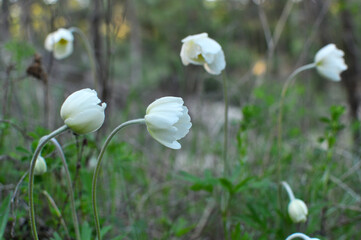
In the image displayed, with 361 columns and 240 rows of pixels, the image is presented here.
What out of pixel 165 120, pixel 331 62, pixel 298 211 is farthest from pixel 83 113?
pixel 331 62

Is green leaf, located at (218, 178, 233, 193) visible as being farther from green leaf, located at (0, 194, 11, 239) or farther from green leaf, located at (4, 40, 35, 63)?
green leaf, located at (4, 40, 35, 63)

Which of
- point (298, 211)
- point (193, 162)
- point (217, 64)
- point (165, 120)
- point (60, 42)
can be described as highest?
point (60, 42)

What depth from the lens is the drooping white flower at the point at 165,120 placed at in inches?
33.6

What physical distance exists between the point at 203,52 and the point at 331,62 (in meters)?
0.63

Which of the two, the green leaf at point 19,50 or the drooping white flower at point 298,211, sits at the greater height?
the green leaf at point 19,50

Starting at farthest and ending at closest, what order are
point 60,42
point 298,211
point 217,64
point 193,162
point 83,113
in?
1. point 193,162
2. point 60,42
3. point 217,64
4. point 298,211
5. point 83,113

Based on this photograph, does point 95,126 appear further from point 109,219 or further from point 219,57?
point 109,219

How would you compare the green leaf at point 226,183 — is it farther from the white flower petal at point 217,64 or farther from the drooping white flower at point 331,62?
the drooping white flower at point 331,62

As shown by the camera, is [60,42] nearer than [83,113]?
No

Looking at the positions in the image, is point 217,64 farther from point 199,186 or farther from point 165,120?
point 165,120

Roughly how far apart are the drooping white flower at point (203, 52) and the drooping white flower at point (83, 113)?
0.55 metres

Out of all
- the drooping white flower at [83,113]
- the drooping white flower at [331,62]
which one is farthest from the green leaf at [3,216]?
Answer: the drooping white flower at [331,62]

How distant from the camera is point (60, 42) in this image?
6.45ft

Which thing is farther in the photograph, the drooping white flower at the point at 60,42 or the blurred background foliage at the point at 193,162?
the drooping white flower at the point at 60,42
